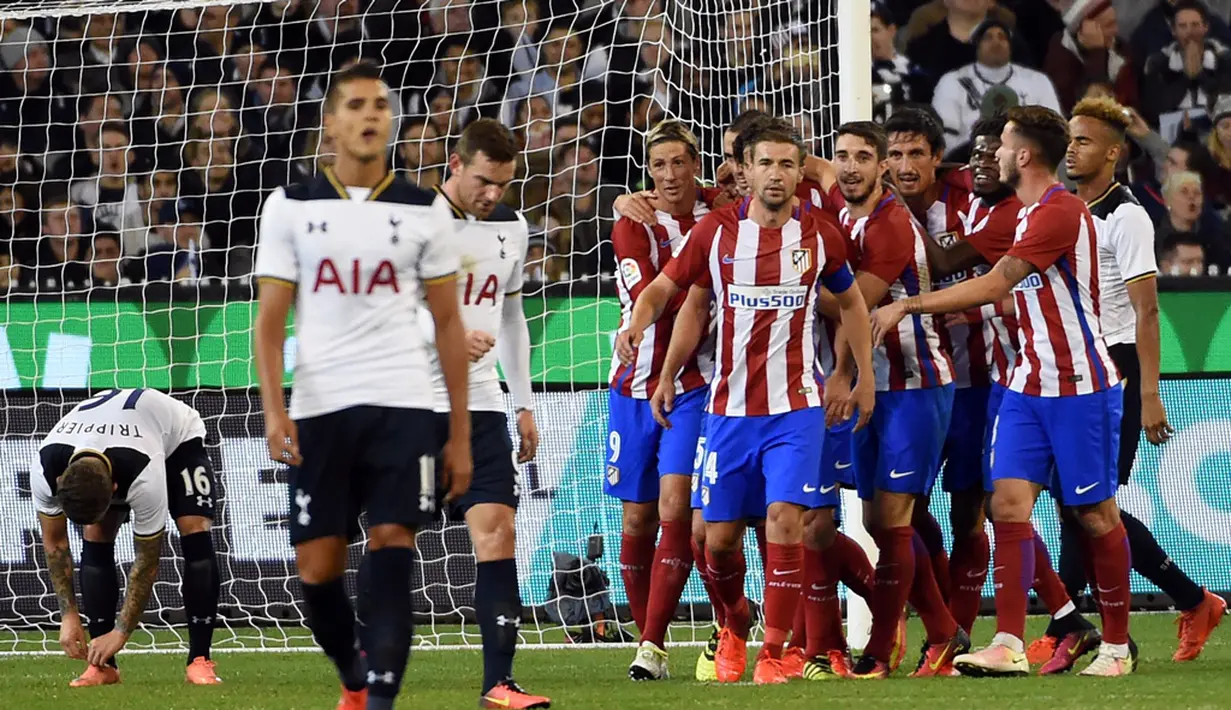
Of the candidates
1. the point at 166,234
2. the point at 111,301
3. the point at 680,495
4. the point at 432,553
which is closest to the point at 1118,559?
the point at 680,495

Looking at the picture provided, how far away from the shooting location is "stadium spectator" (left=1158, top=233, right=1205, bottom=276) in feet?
38.3

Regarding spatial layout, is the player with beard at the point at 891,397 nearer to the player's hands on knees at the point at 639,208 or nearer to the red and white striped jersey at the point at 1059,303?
the red and white striped jersey at the point at 1059,303

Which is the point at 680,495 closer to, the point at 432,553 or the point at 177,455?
the point at 177,455

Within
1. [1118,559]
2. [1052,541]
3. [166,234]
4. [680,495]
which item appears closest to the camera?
[1118,559]

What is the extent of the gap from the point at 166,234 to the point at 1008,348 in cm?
681

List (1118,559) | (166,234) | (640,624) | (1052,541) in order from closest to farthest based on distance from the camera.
→ (1118,559) → (640,624) → (1052,541) → (166,234)

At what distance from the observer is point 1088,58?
12898 mm

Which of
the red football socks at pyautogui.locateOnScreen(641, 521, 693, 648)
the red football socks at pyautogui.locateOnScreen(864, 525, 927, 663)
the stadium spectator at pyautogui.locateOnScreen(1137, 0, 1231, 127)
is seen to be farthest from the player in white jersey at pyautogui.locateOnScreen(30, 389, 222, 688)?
the stadium spectator at pyautogui.locateOnScreen(1137, 0, 1231, 127)

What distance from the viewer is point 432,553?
32.2 feet

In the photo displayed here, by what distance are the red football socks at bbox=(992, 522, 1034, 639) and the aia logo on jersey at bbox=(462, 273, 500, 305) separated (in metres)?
1.98

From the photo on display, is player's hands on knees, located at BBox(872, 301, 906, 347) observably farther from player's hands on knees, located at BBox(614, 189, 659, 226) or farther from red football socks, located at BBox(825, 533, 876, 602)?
player's hands on knees, located at BBox(614, 189, 659, 226)

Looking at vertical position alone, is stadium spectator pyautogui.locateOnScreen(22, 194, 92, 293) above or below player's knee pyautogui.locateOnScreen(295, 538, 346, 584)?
above

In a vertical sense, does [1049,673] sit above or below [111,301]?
below

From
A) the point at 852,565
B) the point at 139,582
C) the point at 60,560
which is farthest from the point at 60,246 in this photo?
the point at 852,565
